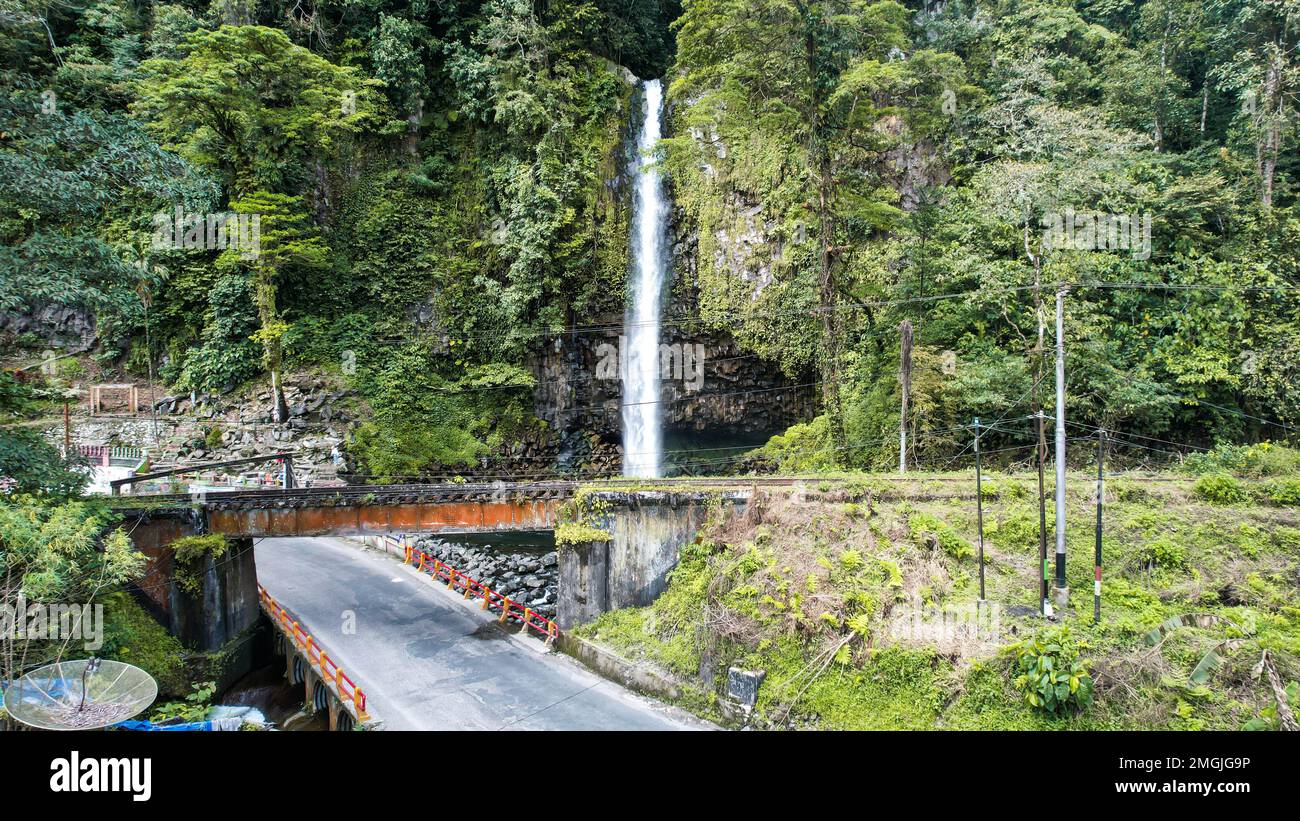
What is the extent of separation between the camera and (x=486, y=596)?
58.5 feet

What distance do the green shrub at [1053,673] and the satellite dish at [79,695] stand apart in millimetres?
13131

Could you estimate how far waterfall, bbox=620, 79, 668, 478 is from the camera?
27.1m

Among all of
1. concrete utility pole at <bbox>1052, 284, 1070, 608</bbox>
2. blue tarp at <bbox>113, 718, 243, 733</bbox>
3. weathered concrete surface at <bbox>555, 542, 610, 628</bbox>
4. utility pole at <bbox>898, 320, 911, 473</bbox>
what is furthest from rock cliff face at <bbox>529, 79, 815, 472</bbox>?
blue tarp at <bbox>113, 718, 243, 733</bbox>

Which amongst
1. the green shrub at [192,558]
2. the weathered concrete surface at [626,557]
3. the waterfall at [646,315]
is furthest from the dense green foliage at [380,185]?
the weathered concrete surface at [626,557]

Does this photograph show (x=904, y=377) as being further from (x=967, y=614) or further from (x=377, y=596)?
(x=377, y=596)

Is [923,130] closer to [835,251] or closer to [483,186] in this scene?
[835,251]

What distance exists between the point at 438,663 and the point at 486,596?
3504mm

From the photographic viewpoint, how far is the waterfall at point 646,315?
2706cm

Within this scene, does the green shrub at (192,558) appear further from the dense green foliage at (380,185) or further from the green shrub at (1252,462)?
the green shrub at (1252,462)

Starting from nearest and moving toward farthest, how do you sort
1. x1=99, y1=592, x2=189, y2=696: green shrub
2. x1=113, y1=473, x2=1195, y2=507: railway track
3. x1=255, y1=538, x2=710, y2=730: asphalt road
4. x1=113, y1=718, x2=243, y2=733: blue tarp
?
x1=113, y1=718, x2=243, y2=733: blue tarp < x1=255, y1=538, x2=710, y2=730: asphalt road < x1=99, y1=592, x2=189, y2=696: green shrub < x1=113, y1=473, x2=1195, y2=507: railway track

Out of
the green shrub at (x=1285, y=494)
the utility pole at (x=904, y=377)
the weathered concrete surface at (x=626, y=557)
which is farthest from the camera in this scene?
the utility pole at (x=904, y=377)

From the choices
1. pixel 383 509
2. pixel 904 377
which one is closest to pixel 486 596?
pixel 383 509

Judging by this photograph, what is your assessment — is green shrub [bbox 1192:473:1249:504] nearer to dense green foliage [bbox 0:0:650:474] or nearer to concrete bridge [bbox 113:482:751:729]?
concrete bridge [bbox 113:482:751:729]

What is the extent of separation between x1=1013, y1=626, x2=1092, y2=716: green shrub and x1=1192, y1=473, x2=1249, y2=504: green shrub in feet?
23.5
